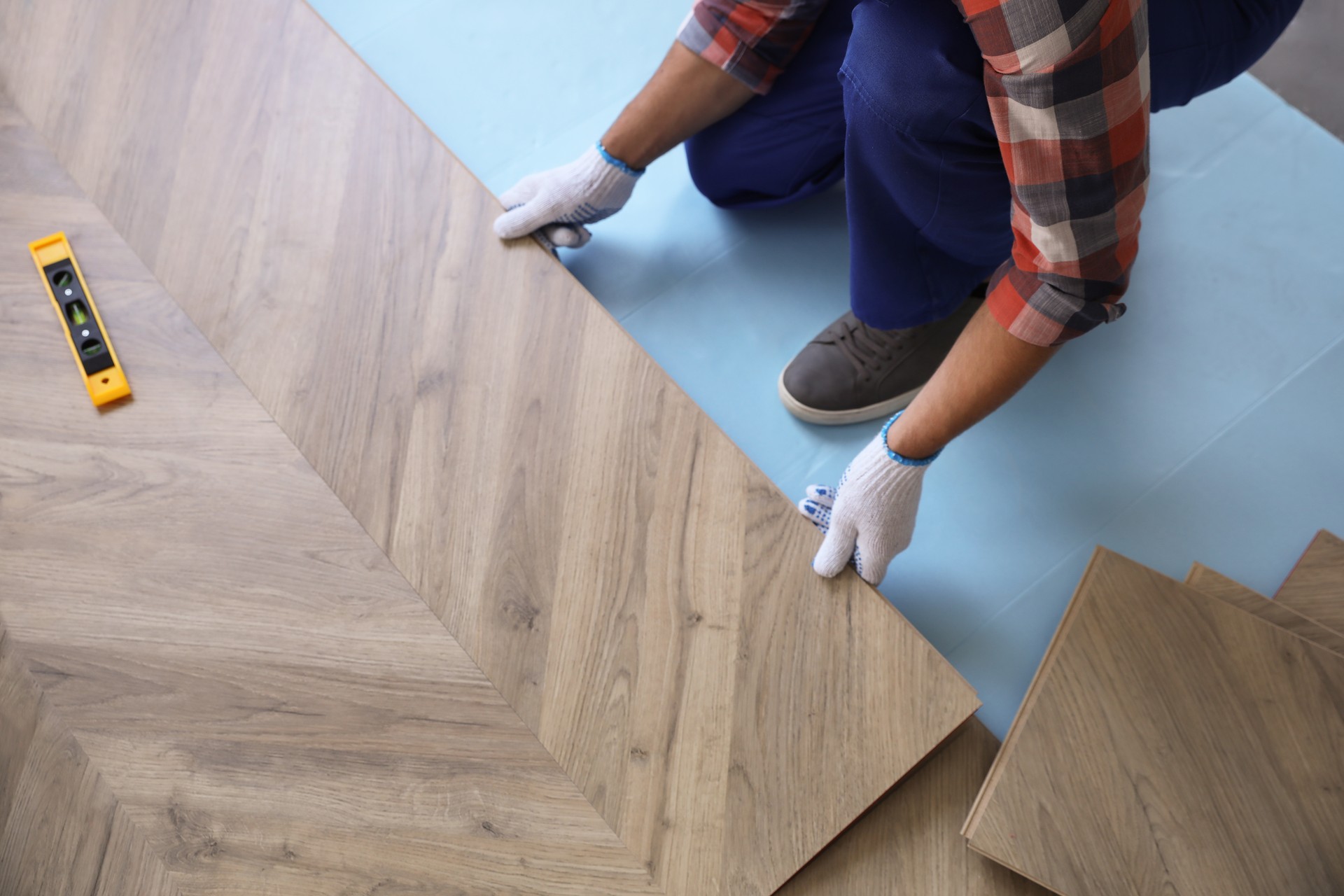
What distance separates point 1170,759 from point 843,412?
2.05 ft

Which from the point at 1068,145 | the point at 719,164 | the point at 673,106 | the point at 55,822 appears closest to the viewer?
the point at 1068,145

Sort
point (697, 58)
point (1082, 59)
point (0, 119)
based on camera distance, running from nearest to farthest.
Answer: point (1082, 59), point (697, 58), point (0, 119)

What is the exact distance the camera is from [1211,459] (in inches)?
53.6

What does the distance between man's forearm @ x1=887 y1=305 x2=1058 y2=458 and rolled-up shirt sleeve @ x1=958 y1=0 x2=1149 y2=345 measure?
A: 0.03 m

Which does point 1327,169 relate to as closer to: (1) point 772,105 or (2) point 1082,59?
(1) point 772,105

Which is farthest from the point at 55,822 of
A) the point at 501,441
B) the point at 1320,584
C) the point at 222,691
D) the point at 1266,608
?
the point at 1320,584

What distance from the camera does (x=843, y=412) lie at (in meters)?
1.38

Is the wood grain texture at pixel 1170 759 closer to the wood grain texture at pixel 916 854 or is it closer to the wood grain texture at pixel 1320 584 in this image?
the wood grain texture at pixel 916 854

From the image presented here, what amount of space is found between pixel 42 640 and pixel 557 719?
583 mm

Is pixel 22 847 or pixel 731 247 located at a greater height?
pixel 731 247

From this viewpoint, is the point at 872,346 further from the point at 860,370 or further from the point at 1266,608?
the point at 1266,608

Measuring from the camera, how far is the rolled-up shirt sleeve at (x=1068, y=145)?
67 centimetres

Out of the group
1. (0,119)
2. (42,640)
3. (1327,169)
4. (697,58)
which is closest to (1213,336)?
(1327,169)

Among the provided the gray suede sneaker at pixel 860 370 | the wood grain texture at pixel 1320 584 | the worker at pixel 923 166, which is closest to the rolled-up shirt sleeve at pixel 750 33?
the worker at pixel 923 166
